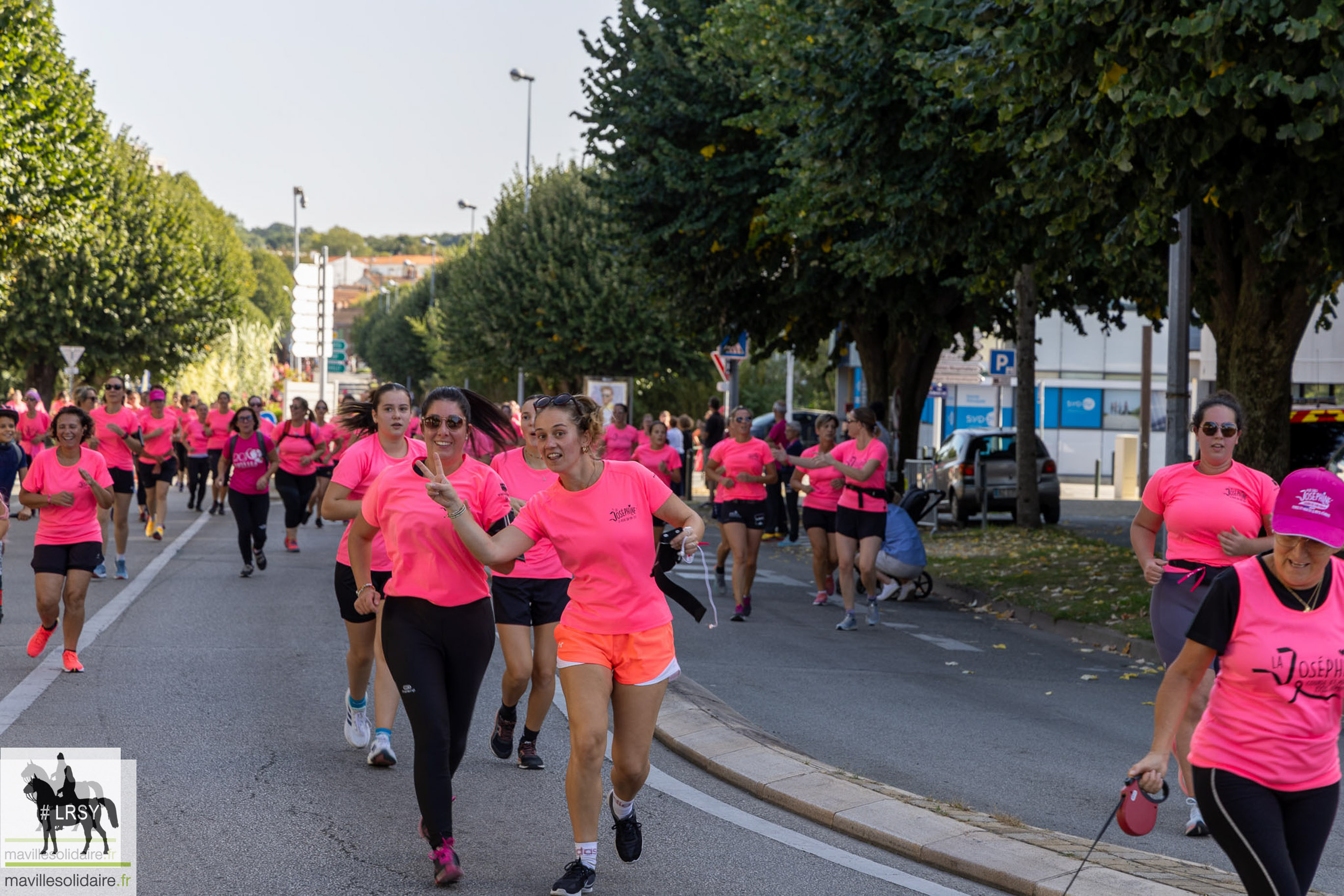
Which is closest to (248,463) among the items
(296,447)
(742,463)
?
(296,447)

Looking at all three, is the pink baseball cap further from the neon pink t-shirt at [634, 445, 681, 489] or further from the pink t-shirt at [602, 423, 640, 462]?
the pink t-shirt at [602, 423, 640, 462]

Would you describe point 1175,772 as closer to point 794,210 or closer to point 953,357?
point 794,210

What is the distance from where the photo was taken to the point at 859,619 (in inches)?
524

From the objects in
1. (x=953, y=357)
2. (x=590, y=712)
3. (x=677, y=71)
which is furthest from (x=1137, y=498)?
(x=590, y=712)

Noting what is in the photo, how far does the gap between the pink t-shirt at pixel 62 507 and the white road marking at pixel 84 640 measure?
0.80 meters

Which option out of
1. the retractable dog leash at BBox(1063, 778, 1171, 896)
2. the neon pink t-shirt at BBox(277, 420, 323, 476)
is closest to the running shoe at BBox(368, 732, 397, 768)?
the retractable dog leash at BBox(1063, 778, 1171, 896)

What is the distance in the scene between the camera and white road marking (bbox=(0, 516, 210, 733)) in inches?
314

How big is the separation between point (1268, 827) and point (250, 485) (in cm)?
1263

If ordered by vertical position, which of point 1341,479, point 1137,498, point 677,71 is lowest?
point 1137,498

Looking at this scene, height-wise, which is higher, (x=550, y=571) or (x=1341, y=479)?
(x=1341, y=479)

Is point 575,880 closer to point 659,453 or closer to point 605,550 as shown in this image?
point 605,550

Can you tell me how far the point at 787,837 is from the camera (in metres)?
5.93

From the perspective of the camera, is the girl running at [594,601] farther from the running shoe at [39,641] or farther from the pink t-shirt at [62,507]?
the running shoe at [39,641]

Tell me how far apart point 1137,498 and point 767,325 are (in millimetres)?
11053
